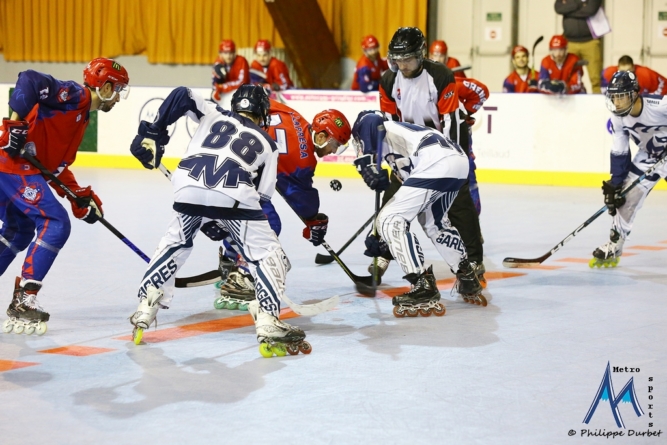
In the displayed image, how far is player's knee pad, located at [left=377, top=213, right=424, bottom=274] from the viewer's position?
4824 millimetres

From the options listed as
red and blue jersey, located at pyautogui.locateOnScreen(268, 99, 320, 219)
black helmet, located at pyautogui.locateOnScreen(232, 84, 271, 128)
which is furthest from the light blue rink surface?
black helmet, located at pyautogui.locateOnScreen(232, 84, 271, 128)

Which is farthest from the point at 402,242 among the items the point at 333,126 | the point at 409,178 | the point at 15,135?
the point at 15,135

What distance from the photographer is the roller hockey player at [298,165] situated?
488 cm

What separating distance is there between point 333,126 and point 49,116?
134cm

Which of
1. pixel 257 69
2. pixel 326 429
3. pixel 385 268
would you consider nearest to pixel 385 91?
pixel 385 268

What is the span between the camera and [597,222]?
28.6 feet

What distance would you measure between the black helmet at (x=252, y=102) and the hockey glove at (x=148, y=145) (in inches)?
14.0

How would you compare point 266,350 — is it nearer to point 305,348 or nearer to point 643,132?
point 305,348

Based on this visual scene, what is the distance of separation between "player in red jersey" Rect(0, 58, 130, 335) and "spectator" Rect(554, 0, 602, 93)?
941 centimetres

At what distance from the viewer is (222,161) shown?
4020 millimetres

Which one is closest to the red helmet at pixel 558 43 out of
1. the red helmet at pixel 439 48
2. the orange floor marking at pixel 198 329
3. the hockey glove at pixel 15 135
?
the red helmet at pixel 439 48

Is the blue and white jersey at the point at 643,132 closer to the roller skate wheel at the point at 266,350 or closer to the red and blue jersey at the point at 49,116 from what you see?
the roller skate wheel at the point at 266,350

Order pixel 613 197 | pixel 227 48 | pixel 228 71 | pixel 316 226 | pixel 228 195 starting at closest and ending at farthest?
pixel 228 195 → pixel 316 226 → pixel 613 197 → pixel 228 71 → pixel 227 48

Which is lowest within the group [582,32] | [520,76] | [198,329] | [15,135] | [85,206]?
[198,329]
